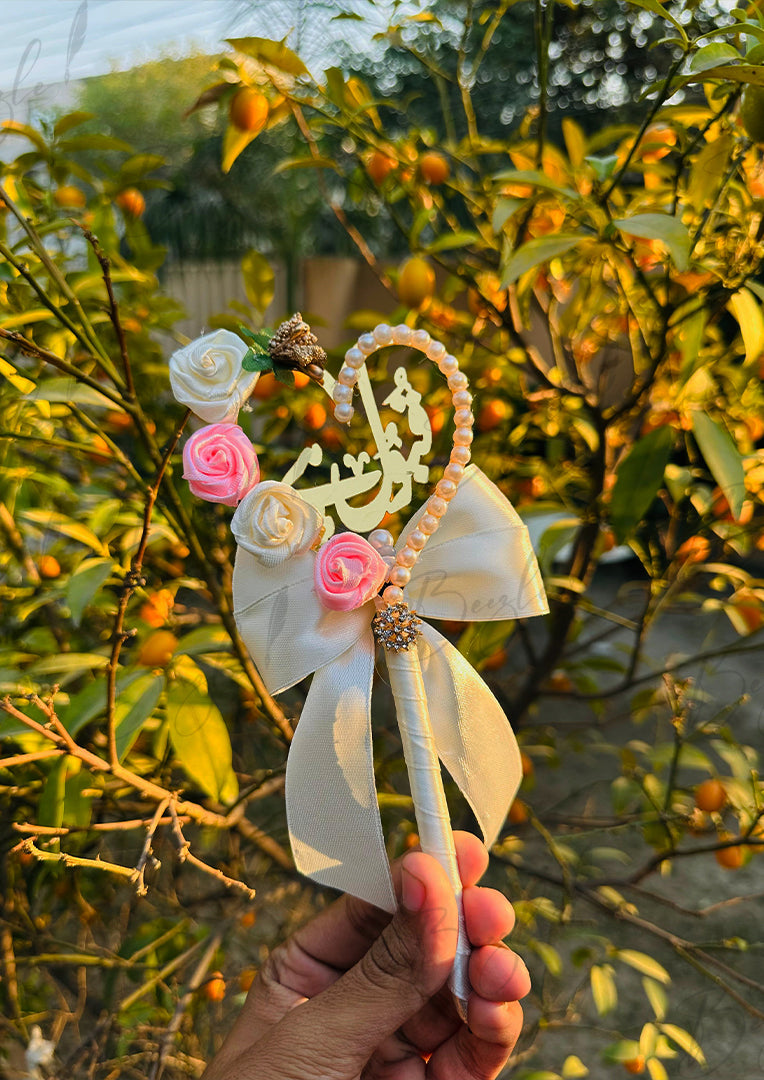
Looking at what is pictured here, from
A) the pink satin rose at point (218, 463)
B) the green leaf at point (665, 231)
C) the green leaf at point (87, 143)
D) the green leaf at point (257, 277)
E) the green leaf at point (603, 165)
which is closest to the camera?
the pink satin rose at point (218, 463)

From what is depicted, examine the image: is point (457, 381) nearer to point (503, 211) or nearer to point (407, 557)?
point (407, 557)

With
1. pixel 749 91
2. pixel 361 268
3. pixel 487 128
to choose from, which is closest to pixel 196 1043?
pixel 749 91

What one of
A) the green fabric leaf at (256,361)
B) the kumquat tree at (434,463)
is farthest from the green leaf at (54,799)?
the green fabric leaf at (256,361)

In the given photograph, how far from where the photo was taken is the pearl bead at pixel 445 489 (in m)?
0.38

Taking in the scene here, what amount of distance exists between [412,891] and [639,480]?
38 centimetres

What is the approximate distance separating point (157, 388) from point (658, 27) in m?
1.41

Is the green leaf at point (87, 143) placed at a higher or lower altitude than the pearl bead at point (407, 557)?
higher

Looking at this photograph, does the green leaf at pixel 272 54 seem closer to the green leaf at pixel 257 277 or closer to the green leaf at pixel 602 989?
the green leaf at pixel 257 277

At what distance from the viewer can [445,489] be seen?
382 mm

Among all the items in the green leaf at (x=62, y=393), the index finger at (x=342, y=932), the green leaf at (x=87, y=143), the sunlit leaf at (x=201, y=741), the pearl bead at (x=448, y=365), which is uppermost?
the green leaf at (x=87, y=143)

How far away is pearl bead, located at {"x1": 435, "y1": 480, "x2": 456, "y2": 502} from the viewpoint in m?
0.38

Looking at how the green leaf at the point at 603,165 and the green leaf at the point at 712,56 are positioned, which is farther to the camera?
the green leaf at the point at 603,165

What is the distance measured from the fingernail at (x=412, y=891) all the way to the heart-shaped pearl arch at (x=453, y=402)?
13 centimetres

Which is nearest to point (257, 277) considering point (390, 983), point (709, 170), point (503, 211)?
point (503, 211)
